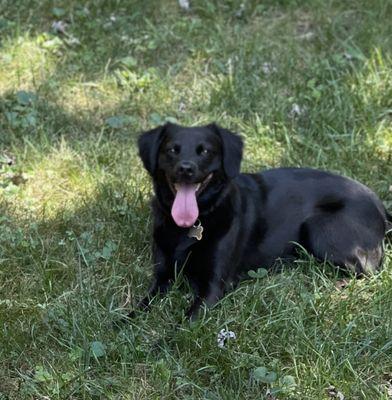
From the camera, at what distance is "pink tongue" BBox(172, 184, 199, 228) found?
369cm

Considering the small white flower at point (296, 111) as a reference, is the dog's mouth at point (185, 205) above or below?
above

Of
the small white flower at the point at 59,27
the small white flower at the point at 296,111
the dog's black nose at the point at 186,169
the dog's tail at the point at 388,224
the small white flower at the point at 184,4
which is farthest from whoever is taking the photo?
the small white flower at the point at 184,4

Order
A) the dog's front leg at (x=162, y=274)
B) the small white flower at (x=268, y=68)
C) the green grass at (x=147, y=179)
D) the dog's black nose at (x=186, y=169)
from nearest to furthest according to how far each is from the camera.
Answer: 1. the green grass at (x=147, y=179)
2. the dog's black nose at (x=186, y=169)
3. the dog's front leg at (x=162, y=274)
4. the small white flower at (x=268, y=68)

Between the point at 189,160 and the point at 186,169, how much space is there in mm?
85

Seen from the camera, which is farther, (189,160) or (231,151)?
(231,151)

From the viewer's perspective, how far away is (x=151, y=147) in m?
3.90

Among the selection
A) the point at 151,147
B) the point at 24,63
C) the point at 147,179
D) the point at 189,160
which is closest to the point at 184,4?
the point at 24,63

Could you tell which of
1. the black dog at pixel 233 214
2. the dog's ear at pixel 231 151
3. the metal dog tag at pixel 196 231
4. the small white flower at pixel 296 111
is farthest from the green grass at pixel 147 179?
the dog's ear at pixel 231 151

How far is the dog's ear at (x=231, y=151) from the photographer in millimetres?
3816

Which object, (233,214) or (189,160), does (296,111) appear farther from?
(189,160)

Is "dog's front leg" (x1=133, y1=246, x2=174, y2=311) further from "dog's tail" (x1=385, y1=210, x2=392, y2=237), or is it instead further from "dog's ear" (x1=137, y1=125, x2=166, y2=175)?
"dog's tail" (x1=385, y1=210, x2=392, y2=237)

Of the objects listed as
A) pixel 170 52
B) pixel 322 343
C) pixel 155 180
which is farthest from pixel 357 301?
pixel 170 52

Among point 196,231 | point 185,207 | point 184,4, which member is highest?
point 184,4

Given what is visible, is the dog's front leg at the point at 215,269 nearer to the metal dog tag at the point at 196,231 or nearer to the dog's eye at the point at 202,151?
the metal dog tag at the point at 196,231
